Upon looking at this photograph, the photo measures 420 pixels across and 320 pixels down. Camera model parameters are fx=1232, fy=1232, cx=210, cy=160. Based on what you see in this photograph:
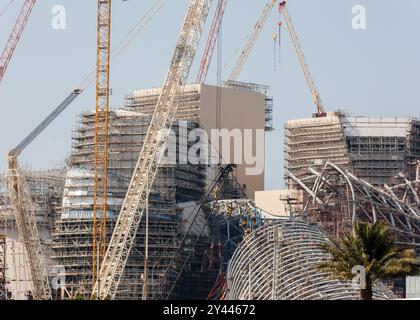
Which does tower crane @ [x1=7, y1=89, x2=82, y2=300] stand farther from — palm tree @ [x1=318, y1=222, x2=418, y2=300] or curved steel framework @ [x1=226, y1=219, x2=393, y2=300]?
palm tree @ [x1=318, y1=222, x2=418, y2=300]

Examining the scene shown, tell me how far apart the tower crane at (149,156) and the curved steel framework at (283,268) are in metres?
19.6

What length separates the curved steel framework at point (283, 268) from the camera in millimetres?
132875

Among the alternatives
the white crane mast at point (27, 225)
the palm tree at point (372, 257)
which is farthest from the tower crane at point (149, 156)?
the palm tree at point (372, 257)

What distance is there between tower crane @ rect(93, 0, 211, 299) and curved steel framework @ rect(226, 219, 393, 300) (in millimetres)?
19574

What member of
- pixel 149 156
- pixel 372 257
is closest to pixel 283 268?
pixel 149 156

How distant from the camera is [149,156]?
175750mm

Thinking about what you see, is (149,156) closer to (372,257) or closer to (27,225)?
(27,225)

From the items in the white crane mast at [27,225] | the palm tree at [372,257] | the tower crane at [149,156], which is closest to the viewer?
the palm tree at [372,257]

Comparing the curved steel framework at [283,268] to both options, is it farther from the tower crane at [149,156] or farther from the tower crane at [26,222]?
the tower crane at [26,222]

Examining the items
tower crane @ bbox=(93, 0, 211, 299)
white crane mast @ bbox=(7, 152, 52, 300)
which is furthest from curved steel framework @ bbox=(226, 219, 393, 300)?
white crane mast @ bbox=(7, 152, 52, 300)

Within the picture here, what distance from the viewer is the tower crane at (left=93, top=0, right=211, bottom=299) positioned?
16438cm
